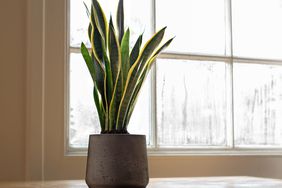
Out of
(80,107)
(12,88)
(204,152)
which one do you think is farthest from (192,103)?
(12,88)

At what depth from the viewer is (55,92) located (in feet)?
7.23

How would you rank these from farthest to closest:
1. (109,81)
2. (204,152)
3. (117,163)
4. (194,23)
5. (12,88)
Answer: (194,23) → (204,152) → (12,88) → (109,81) → (117,163)

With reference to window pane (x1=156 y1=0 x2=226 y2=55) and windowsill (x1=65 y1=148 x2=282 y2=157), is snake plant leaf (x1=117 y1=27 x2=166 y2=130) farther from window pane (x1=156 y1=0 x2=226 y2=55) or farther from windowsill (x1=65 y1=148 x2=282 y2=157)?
window pane (x1=156 y1=0 x2=226 y2=55)

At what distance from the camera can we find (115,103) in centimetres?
141

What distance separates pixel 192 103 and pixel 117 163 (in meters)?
1.23

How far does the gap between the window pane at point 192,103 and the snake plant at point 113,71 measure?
90 cm

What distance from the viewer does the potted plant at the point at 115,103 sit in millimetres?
1336

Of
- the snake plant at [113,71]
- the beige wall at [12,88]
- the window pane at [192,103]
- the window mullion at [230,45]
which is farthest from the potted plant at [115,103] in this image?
the window mullion at [230,45]

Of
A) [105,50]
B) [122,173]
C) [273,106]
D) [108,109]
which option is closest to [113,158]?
[122,173]

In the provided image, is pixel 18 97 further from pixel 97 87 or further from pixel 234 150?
pixel 234 150

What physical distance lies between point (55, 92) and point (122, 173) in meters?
0.95

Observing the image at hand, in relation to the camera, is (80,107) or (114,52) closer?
(114,52)

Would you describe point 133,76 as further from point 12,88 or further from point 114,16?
point 114,16

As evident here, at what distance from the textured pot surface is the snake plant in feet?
0.18
